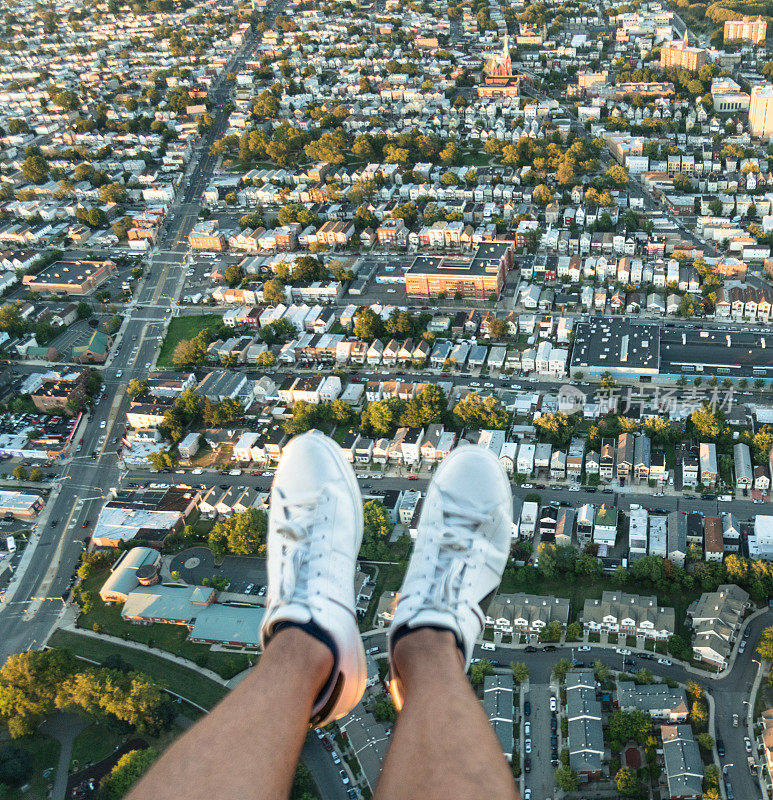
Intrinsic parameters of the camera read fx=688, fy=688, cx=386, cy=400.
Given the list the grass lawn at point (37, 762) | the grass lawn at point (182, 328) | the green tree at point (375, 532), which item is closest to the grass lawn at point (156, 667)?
the grass lawn at point (37, 762)

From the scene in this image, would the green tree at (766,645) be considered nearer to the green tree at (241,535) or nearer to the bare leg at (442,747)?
the green tree at (241,535)

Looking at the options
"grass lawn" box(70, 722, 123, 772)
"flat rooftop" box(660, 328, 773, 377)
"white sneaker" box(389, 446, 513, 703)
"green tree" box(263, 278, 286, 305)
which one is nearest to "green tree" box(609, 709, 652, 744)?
"white sneaker" box(389, 446, 513, 703)

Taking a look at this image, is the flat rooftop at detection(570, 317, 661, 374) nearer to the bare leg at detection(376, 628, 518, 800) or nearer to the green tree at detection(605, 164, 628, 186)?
the green tree at detection(605, 164, 628, 186)

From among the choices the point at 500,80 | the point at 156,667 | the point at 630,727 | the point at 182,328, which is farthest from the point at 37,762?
the point at 500,80

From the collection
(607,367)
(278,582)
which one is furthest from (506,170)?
(278,582)

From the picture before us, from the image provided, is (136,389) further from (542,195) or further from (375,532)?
(542,195)

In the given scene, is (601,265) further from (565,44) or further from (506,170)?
(565,44)
